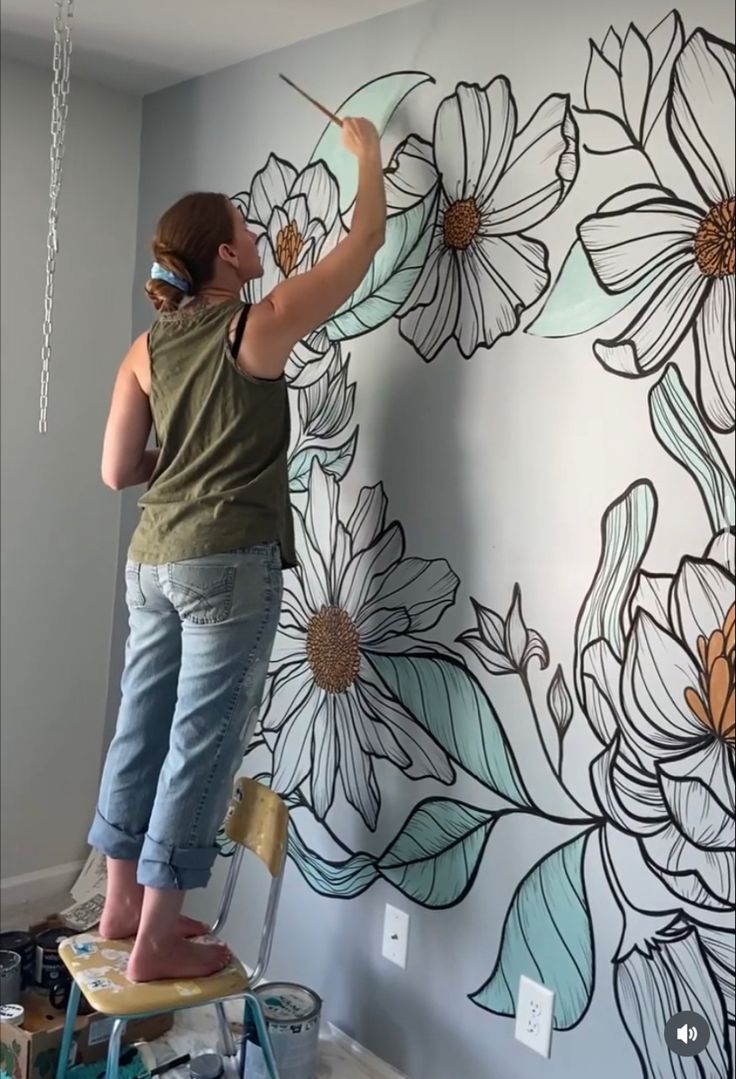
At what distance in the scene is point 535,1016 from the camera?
1740mm

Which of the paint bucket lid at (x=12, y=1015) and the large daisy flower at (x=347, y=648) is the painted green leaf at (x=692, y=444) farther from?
the paint bucket lid at (x=12, y=1015)

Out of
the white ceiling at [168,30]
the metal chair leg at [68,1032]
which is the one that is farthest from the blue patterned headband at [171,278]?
the metal chair leg at [68,1032]

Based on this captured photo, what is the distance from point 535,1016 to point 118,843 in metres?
0.80

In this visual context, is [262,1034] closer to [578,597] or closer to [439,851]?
[439,851]

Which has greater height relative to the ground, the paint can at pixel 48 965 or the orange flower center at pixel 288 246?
the orange flower center at pixel 288 246

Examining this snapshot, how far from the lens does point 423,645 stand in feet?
6.40

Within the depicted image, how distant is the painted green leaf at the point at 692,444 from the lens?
4.90ft

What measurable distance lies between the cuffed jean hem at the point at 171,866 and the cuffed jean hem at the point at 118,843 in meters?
0.14

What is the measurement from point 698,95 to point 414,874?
1.41 metres

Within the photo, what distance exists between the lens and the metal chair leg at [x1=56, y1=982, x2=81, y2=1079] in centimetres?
187

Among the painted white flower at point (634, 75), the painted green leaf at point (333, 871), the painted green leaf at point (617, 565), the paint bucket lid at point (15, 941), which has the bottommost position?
the paint bucket lid at point (15, 941)

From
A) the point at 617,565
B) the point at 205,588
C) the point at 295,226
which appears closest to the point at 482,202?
the point at 295,226

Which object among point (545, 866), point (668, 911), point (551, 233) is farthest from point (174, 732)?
point (551, 233)

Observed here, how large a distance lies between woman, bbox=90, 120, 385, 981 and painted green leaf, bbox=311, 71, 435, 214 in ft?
0.68
